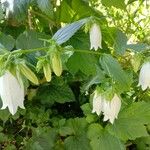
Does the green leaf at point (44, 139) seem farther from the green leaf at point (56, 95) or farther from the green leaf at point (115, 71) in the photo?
the green leaf at point (115, 71)

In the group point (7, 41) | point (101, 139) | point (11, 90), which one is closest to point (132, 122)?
point (101, 139)

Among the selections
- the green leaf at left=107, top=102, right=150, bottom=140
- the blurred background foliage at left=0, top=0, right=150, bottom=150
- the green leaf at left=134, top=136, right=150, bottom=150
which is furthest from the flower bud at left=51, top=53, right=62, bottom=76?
the green leaf at left=134, top=136, right=150, bottom=150

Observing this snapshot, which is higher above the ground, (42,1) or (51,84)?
(42,1)

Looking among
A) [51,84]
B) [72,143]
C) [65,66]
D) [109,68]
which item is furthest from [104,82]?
[51,84]

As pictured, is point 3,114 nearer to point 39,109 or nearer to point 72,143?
point 39,109

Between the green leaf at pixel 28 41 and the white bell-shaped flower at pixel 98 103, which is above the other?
the green leaf at pixel 28 41

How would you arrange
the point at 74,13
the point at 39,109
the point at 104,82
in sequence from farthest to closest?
the point at 74,13, the point at 39,109, the point at 104,82

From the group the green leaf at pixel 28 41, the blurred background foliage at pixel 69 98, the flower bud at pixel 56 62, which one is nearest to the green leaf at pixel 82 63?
the blurred background foliage at pixel 69 98
